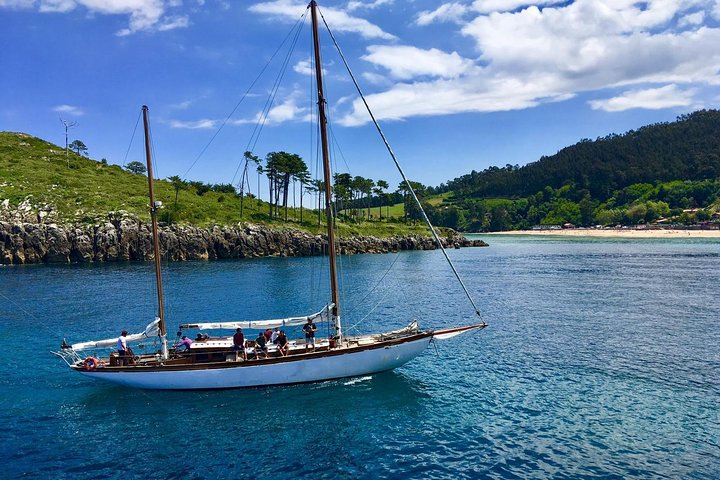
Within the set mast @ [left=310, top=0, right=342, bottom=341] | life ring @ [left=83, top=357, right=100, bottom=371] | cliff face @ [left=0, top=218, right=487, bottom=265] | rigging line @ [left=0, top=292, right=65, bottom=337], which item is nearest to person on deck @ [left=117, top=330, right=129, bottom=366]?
life ring @ [left=83, top=357, right=100, bottom=371]

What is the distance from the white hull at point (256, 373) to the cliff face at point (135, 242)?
74171 mm

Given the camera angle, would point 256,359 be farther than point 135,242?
No

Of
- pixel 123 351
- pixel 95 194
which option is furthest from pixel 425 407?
pixel 95 194

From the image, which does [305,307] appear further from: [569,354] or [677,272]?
[677,272]

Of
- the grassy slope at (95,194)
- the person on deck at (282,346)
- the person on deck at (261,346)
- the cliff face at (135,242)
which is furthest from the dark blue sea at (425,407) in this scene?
the grassy slope at (95,194)

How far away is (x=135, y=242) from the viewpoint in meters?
118

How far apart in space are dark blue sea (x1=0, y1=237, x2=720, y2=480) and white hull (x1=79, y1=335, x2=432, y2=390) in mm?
823

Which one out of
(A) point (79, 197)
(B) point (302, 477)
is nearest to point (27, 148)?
(A) point (79, 197)

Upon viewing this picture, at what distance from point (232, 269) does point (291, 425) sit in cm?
7806

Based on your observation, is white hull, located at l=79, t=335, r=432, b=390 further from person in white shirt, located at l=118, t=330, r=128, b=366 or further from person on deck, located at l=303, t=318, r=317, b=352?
person on deck, located at l=303, t=318, r=317, b=352

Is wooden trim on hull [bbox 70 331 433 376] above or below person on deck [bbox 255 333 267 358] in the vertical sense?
below

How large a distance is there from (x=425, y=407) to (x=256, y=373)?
36.6 ft

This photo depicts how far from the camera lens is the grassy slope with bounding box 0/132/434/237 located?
12688cm

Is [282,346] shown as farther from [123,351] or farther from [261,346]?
[123,351]
